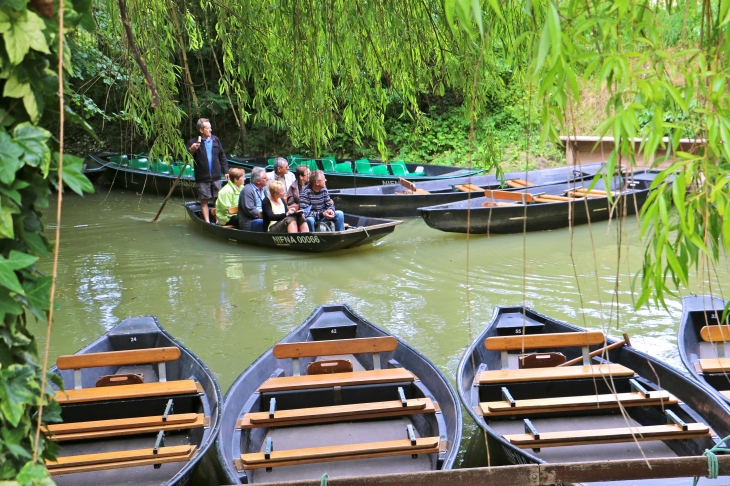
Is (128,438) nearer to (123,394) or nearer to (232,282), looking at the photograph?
(123,394)

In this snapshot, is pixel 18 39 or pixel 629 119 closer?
pixel 18 39

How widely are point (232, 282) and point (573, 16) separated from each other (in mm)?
6312

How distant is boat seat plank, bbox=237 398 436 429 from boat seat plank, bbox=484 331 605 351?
79 centimetres

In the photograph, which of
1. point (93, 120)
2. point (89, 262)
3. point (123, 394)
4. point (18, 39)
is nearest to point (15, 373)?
point (18, 39)

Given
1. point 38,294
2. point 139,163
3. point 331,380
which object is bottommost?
point 331,380

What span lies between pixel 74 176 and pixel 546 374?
2952 mm

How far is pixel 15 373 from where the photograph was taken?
1.40 m

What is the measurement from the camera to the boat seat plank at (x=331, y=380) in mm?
3754

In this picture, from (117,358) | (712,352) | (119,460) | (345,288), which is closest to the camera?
(119,460)

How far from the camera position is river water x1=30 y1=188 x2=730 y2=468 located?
575 centimetres

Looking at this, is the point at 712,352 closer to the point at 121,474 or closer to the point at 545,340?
the point at 545,340

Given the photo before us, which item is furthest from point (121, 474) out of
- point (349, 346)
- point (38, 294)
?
point (38, 294)

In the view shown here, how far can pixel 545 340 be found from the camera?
416 centimetres

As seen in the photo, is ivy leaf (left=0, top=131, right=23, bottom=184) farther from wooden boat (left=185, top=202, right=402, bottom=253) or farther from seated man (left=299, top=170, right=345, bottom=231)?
seated man (left=299, top=170, right=345, bottom=231)
